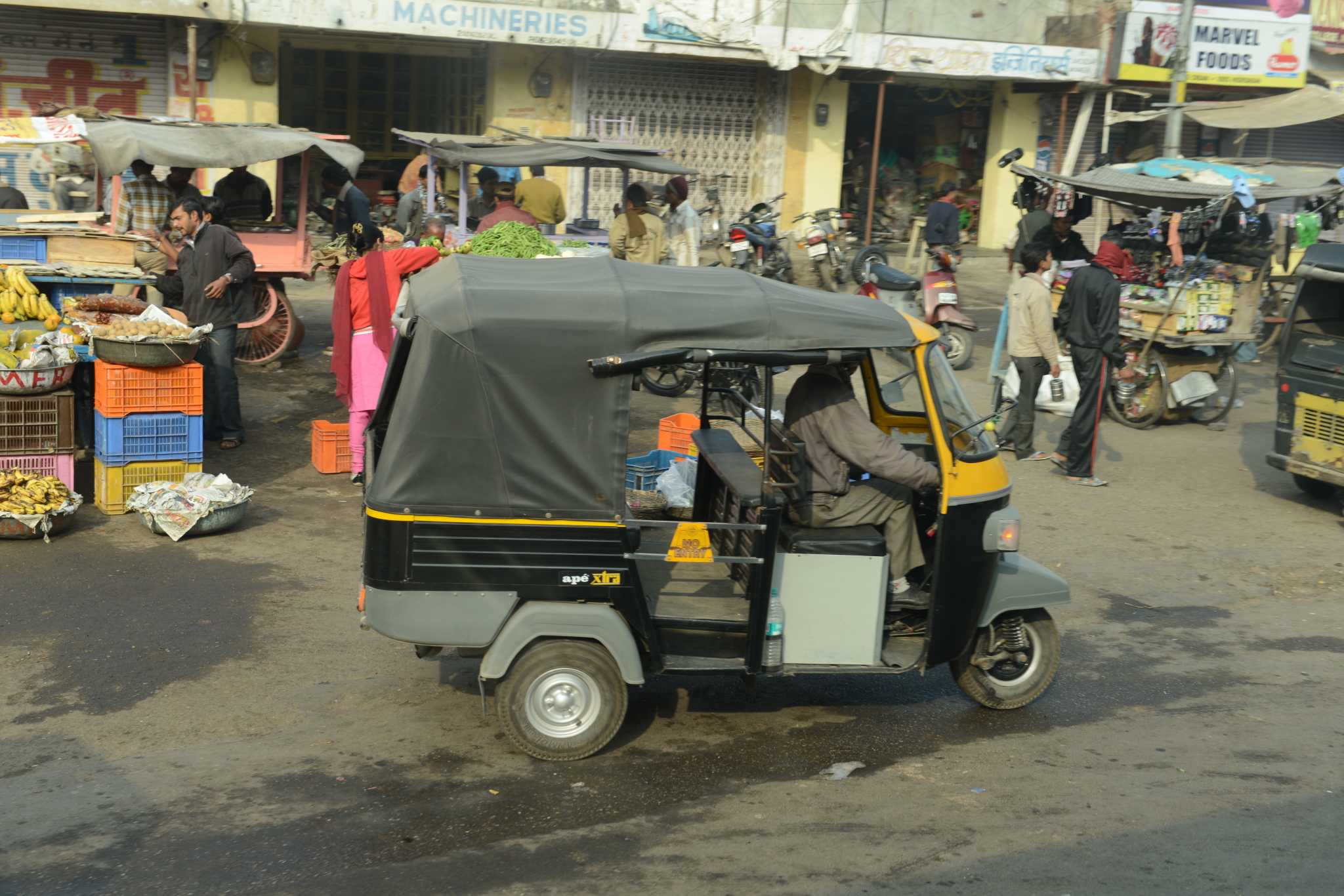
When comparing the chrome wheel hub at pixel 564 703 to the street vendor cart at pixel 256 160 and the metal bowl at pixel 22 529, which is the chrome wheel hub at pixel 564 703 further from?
the street vendor cart at pixel 256 160

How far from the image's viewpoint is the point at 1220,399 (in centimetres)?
1277

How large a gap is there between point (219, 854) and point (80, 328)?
18.1 feet

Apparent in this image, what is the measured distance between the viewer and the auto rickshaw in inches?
188

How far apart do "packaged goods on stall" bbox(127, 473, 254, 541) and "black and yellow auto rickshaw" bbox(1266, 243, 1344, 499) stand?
810 cm

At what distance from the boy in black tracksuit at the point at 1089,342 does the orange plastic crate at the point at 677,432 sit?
3.55m

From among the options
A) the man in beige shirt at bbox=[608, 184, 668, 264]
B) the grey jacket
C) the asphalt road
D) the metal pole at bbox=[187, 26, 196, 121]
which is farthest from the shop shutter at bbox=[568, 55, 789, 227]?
the grey jacket

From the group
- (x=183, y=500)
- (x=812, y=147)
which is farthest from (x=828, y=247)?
(x=183, y=500)

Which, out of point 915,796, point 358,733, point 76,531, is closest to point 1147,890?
point 915,796

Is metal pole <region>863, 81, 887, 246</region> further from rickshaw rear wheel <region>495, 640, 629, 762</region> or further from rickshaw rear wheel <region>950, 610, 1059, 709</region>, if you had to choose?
rickshaw rear wheel <region>495, 640, 629, 762</region>

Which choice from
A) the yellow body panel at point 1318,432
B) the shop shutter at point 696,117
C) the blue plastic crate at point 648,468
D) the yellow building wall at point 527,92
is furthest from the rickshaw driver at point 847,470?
the shop shutter at point 696,117

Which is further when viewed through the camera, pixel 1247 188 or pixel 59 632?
pixel 1247 188

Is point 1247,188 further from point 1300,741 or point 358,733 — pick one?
point 358,733

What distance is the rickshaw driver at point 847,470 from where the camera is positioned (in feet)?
17.4

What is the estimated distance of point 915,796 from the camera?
16.1ft
